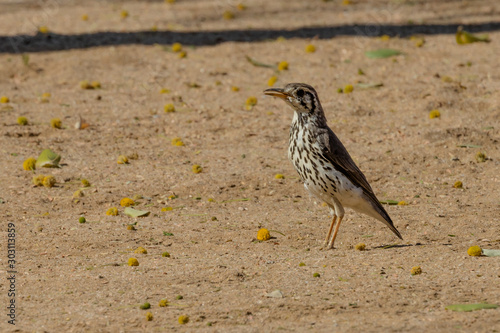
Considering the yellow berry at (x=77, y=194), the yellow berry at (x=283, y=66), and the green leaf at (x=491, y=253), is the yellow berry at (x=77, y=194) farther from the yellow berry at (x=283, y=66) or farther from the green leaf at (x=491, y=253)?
the yellow berry at (x=283, y=66)

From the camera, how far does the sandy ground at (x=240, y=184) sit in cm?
578

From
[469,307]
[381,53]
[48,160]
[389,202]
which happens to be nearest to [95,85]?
[48,160]

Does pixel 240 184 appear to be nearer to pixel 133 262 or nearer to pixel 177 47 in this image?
pixel 133 262

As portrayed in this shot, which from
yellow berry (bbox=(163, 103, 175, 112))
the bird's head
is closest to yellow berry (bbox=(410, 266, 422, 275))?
the bird's head

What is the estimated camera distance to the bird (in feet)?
22.2

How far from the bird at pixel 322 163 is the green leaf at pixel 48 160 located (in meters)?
3.24

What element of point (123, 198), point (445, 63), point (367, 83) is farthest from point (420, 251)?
point (445, 63)

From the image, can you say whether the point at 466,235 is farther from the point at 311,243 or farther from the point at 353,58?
the point at 353,58

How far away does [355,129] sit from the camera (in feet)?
33.9

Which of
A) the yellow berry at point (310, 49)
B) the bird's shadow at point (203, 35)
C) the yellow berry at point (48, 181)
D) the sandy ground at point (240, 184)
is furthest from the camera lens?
the bird's shadow at point (203, 35)

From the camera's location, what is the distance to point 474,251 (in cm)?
659

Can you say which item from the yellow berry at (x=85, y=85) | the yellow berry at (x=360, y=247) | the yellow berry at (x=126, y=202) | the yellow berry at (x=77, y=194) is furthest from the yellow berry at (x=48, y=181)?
the yellow berry at (x=85, y=85)

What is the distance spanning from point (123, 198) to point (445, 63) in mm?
6539

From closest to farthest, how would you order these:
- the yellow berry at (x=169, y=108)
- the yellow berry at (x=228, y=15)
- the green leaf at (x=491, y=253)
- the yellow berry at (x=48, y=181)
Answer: the green leaf at (x=491, y=253) → the yellow berry at (x=48, y=181) → the yellow berry at (x=169, y=108) → the yellow berry at (x=228, y=15)
